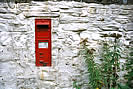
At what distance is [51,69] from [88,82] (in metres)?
0.91

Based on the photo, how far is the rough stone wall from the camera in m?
3.33

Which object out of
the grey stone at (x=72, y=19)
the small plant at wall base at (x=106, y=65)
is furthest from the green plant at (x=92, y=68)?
the grey stone at (x=72, y=19)

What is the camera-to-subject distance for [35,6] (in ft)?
10.9

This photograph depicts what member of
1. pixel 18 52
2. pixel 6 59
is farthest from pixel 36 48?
pixel 6 59

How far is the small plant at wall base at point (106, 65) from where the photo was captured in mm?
3207

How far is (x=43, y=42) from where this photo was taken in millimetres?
3375

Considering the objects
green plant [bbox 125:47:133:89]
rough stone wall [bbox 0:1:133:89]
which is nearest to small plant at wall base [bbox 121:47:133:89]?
green plant [bbox 125:47:133:89]

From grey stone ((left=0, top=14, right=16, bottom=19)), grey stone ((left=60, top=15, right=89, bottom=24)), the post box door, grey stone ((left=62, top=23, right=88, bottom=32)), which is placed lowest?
the post box door

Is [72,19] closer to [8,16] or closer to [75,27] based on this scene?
[75,27]

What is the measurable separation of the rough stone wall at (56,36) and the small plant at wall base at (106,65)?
17cm

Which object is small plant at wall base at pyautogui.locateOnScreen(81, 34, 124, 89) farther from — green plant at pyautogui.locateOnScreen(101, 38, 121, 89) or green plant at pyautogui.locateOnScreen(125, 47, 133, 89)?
green plant at pyautogui.locateOnScreen(125, 47, 133, 89)

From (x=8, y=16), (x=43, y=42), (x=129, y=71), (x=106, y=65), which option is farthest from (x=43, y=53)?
(x=129, y=71)

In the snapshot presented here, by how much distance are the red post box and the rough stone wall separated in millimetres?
92

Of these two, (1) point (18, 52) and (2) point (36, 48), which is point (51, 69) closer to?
(2) point (36, 48)
